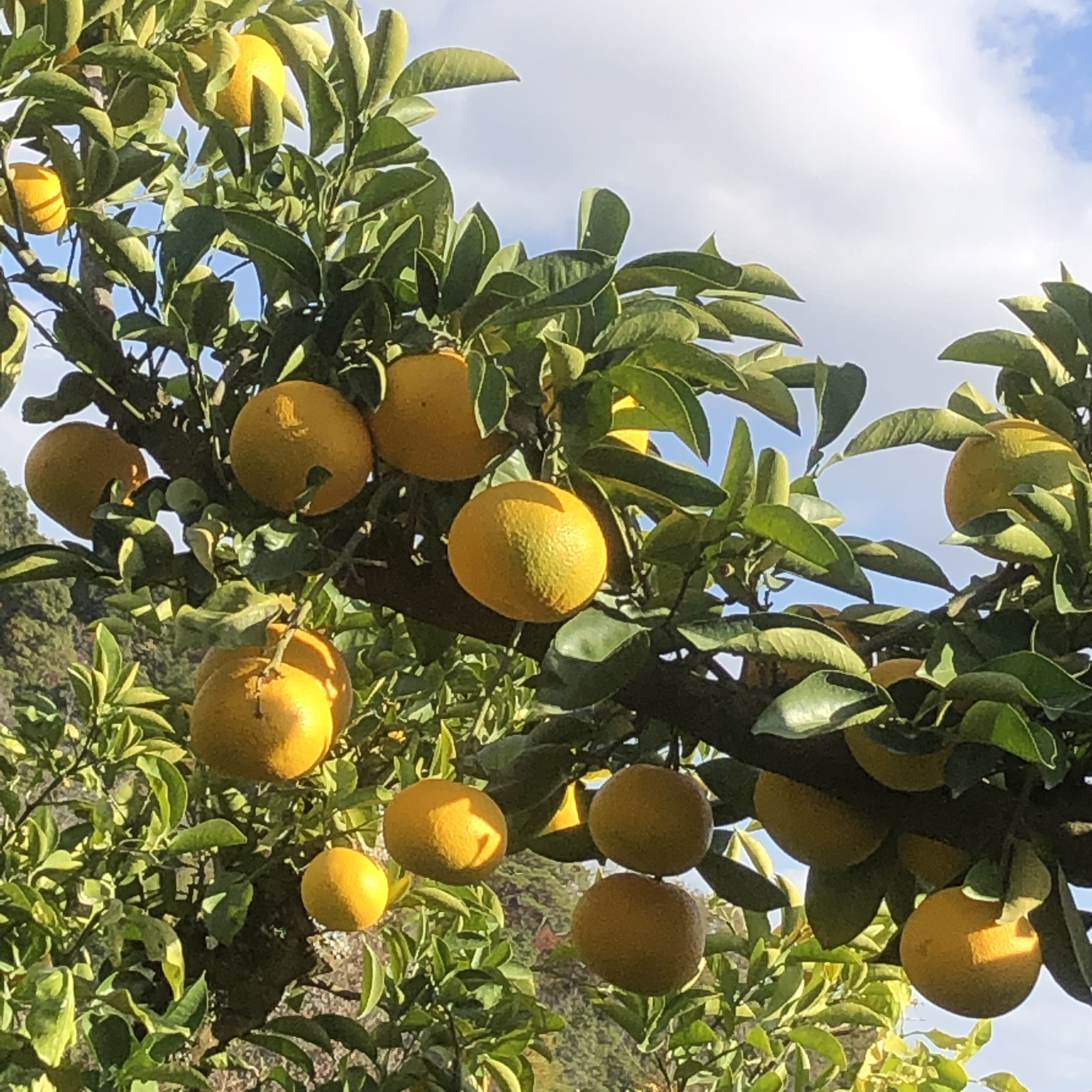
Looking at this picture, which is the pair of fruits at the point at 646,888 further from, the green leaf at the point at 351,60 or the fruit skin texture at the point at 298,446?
the green leaf at the point at 351,60

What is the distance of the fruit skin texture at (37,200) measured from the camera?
3.16 ft

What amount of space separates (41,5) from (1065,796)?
997 millimetres

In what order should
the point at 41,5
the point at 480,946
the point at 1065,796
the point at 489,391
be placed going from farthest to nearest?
the point at 480,946 → the point at 41,5 → the point at 1065,796 → the point at 489,391

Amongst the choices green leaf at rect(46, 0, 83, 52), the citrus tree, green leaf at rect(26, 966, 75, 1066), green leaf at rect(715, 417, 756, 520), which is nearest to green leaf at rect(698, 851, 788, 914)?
the citrus tree

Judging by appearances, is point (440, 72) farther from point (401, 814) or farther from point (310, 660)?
point (401, 814)

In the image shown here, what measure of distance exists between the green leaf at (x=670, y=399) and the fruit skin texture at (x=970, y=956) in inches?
12.3

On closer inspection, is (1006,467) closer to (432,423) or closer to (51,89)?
(432,423)

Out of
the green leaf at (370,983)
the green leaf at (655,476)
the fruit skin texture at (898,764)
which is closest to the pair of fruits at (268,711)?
the green leaf at (655,476)

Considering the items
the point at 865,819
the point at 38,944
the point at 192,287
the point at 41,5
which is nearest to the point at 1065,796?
the point at 865,819

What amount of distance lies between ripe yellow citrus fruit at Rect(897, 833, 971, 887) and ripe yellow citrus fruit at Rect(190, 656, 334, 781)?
0.40 m

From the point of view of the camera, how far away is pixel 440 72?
88 centimetres

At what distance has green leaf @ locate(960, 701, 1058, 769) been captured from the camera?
1.91 ft

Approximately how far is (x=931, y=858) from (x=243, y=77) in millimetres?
871

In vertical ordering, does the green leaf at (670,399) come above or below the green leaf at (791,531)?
above
